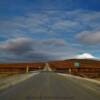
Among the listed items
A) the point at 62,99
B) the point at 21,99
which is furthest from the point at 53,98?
the point at 21,99

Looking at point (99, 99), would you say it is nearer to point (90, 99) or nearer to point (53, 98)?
point (90, 99)

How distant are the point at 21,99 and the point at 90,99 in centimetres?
339

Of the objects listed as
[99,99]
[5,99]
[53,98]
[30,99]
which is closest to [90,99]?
[99,99]

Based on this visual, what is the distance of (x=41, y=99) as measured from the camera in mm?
15234

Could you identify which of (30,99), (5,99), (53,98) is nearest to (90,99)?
(53,98)

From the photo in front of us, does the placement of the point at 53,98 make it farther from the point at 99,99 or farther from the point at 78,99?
the point at 99,99

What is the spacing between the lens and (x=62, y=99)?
50.7 ft

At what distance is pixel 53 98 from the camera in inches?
628

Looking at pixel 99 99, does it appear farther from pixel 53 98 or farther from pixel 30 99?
pixel 30 99

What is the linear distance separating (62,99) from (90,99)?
1.39 metres

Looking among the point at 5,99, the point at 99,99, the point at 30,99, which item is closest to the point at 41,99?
the point at 30,99

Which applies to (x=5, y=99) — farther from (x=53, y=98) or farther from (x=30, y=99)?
(x=53, y=98)

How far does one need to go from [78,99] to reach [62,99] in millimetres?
781

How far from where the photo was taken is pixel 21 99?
595 inches
